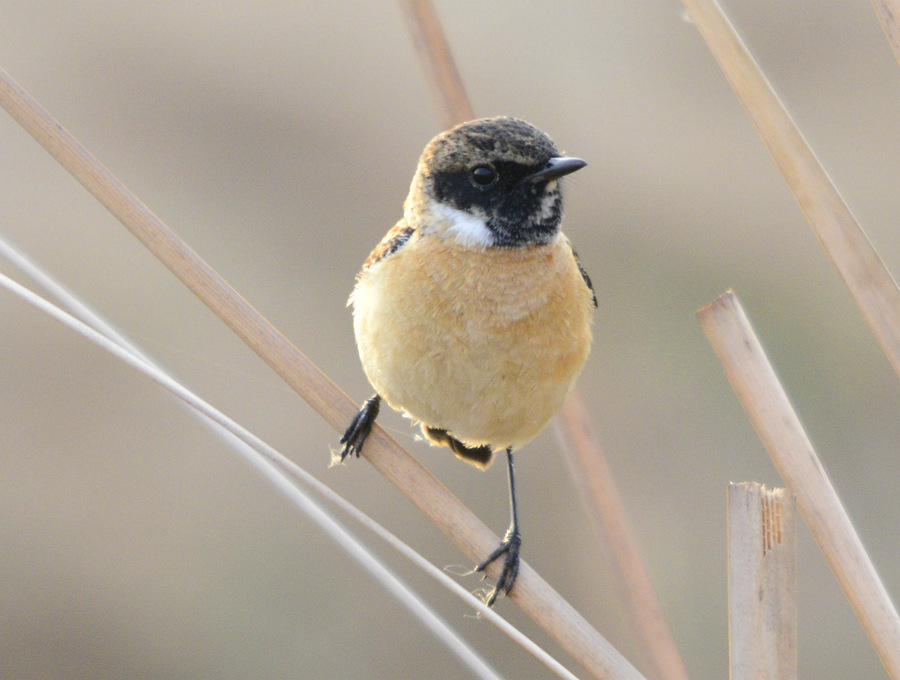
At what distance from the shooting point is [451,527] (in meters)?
2.24

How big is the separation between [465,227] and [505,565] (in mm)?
988

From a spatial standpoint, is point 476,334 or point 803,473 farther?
point 476,334

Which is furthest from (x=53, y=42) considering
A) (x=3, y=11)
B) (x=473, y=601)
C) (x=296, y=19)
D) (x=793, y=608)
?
(x=793, y=608)

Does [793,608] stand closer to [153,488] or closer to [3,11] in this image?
[153,488]

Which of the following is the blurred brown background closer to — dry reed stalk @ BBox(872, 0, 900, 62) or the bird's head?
the bird's head

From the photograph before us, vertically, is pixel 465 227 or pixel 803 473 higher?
pixel 465 227

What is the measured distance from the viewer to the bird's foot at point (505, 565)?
2367 mm

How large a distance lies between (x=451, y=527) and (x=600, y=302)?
3.11 m

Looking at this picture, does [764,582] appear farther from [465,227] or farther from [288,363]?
[465,227]

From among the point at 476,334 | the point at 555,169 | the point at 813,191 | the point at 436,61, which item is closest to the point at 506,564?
the point at 476,334

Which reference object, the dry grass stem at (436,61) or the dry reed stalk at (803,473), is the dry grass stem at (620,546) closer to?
the dry reed stalk at (803,473)

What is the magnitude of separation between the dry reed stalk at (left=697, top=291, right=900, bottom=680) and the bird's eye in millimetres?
941

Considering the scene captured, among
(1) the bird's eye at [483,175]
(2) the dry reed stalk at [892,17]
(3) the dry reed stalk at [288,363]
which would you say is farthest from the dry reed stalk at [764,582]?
(1) the bird's eye at [483,175]

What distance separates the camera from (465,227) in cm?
274
